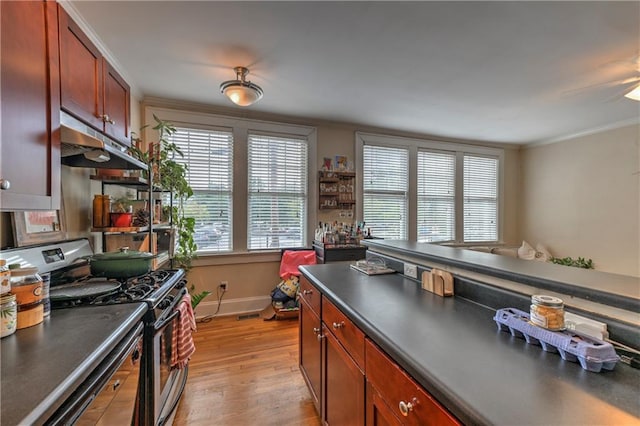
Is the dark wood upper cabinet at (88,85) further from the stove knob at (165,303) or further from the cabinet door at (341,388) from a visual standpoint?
the cabinet door at (341,388)

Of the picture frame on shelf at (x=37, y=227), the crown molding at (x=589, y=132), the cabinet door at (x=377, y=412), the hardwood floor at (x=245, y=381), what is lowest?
the hardwood floor at (x=245, y=381)

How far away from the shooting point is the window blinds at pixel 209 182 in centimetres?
331

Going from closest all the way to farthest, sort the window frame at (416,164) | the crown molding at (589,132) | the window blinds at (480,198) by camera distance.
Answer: the crown molding at (589,132)
the window frame at (416,164)
the window blinds at (480,198)

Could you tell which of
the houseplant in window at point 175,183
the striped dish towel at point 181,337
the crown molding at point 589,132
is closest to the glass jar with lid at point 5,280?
the striped dish towel at point 181,337

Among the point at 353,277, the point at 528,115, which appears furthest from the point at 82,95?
the point at 528,115

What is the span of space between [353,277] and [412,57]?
1905 millimetres

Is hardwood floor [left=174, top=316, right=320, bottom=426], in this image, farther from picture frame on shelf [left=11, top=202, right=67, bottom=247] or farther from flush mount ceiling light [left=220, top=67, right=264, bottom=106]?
flush mount ceiling light [left=220, top=67, right=264, bottom=106]

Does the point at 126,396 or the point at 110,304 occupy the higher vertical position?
the point at 110,304

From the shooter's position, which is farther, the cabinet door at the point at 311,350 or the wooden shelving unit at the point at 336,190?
the wooden shelving unit at the point at 336,190

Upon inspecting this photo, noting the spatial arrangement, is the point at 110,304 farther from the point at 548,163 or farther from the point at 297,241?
the point at 548,163

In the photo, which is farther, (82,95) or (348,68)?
(348,68)

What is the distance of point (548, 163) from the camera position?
189 inches

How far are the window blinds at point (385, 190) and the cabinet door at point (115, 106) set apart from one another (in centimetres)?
303

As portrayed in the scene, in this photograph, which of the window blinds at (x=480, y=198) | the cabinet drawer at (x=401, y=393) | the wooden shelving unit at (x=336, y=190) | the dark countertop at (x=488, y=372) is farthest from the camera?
the window blinds at (x=480, y=198)
